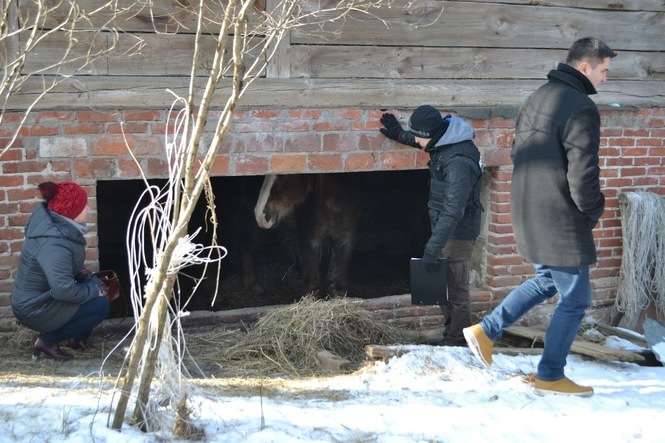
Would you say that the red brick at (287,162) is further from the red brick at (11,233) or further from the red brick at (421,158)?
the red brick at (11,233)

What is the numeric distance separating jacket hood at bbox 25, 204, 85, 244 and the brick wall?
1.24ft

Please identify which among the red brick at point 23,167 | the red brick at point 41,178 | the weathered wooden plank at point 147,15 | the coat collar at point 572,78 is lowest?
the red brick at point 41,178

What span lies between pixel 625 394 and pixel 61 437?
3.08 m

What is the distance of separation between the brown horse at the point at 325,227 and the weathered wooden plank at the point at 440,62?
1.40 meters

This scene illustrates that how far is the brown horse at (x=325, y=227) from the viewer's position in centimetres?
725

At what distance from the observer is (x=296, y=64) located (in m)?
5.83

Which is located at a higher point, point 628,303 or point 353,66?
point 353,66

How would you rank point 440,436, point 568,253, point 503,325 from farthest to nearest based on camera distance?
point 503,325, point 568,253, point 440,436

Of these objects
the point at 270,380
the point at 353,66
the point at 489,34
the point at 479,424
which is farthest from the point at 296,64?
the point at 479,424

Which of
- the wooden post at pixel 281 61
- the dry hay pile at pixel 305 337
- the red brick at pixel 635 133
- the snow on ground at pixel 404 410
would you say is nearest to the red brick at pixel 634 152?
the red brick at pixel 635 133

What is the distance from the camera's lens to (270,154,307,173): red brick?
19.2 ft

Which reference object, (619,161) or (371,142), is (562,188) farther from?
(619,161)

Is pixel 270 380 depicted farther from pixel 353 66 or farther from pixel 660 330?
pixel 660 330

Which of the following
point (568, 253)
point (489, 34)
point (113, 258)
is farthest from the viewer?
point (113, 258)
